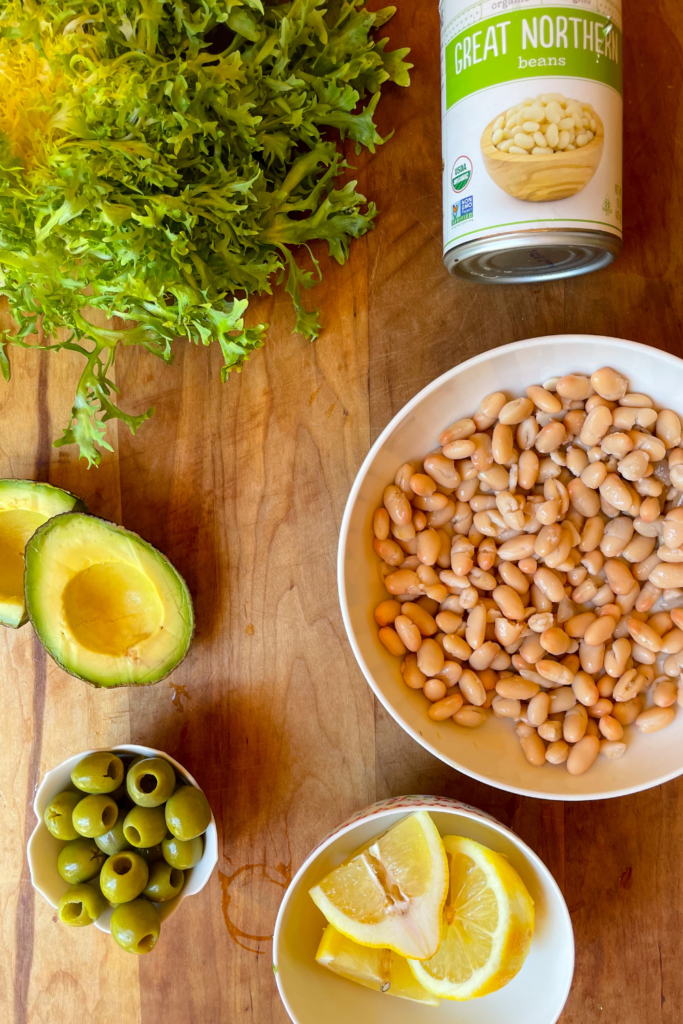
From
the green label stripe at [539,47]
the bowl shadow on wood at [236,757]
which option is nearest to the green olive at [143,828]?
the bowl shadow on wood at [236,757]

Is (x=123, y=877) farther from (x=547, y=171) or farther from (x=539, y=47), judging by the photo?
(x=539, y=47)

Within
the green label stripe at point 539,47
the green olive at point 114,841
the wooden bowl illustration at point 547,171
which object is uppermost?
the green label stripe at point 539,47

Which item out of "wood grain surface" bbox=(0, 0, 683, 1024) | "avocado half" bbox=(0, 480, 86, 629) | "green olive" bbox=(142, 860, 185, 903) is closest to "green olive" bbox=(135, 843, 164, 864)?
"green olive" bbox=(142, 860, 185, 903)

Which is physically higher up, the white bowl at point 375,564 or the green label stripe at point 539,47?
the green label stripe at point 539,47

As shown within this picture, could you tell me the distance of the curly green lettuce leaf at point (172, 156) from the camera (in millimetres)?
829

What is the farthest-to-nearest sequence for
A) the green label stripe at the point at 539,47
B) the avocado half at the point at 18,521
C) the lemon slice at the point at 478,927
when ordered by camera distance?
the avocado half at the point at 18,521, the lemon slice at the point at 478,927, the green label stripe at the point at 539,47

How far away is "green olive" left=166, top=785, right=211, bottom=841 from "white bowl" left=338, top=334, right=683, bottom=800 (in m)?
0.29

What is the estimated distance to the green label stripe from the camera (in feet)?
2.71

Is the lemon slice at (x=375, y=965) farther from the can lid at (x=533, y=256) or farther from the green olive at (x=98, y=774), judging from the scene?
the can lid at (x=533, y=256)

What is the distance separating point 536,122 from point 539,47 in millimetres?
82

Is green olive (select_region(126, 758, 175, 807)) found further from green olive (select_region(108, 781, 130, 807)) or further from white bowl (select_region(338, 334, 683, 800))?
white bowl (select_region(338, 334, 683, 800))

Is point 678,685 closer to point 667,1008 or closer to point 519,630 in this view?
point 519,630

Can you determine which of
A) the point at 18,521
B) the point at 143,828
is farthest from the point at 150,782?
the point at 18,521

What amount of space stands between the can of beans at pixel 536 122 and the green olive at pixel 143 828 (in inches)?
32.7
